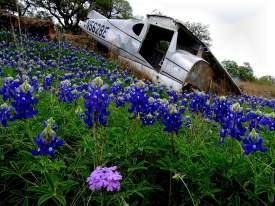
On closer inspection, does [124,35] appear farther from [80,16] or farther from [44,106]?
[80,16]

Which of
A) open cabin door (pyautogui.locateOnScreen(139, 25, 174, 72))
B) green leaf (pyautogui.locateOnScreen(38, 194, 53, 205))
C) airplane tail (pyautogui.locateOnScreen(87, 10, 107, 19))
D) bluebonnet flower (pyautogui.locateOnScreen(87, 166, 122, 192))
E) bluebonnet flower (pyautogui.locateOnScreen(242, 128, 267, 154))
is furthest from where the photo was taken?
airplane tail (pyautogui.locateOnScreen(87, 10, 107, 19))

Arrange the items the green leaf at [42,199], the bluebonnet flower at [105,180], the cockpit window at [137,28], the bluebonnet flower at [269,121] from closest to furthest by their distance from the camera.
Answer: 1. the bluebonnet flower at [105,180]
2. the green leaf at [42,199]
3. the bluebonnet flower at [269,121]
4. the cockpit window at [137,28]

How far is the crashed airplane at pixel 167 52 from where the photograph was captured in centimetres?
1151

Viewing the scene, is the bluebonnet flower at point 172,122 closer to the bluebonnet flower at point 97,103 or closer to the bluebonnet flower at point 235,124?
the bluebonnet flower at point 235,124

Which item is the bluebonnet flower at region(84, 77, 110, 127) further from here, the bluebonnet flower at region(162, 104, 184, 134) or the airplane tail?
the airplane tail

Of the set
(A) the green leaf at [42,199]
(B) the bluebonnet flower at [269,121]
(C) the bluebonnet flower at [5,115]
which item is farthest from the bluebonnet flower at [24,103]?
(B) the bluebonnet flower at [269,121]

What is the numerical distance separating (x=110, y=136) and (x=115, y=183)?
4.86 feet

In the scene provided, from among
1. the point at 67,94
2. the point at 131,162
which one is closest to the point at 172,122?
the point at 131,162

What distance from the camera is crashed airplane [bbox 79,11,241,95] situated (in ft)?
37.8

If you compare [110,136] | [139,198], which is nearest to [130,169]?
[139,198]

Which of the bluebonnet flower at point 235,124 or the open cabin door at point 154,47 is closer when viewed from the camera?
the bluebonnet flower at point 235,124

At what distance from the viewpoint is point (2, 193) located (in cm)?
283

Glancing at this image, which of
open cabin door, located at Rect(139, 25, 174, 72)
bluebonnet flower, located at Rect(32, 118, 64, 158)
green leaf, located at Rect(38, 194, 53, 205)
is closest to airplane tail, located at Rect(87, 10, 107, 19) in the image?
open cabin door, located at Rect(139, 25, 174, 72)

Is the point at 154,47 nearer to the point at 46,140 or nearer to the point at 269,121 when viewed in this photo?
the point at 269,121
